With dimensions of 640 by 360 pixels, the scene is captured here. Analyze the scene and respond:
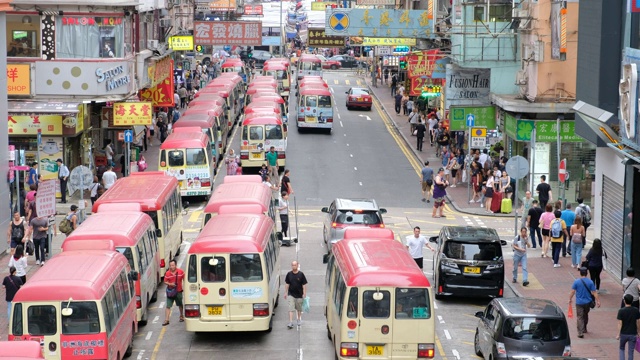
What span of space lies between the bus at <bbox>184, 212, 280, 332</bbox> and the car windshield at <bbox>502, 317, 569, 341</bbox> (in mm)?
5254

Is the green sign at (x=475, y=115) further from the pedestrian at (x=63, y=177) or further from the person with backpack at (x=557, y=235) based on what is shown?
the pedestrian at (x=63, y=177)

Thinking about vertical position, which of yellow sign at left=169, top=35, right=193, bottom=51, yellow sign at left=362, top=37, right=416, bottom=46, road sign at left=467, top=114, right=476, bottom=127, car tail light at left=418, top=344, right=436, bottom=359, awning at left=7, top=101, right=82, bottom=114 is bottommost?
car tail light at left=418, top=344, right=436, bottom=359

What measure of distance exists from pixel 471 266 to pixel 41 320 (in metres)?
10.9

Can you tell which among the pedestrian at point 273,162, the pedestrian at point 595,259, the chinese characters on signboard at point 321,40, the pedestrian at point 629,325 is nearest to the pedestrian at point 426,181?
the pedestrian at point 273,162

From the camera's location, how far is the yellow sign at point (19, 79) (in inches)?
1654

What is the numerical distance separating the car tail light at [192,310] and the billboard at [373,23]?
32836mm

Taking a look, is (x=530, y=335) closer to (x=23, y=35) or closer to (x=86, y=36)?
(x=86, y=36)

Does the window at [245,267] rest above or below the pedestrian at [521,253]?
above

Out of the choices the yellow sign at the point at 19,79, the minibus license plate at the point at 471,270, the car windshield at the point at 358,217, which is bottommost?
the minibus license plate at the point at 471,270

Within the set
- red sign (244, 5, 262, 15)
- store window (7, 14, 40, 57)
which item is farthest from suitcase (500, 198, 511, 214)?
red sign (244, 5, 262, 15)

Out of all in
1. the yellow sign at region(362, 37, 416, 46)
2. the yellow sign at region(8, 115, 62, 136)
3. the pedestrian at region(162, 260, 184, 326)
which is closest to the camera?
the pedestrian at region(162, 260, 184, 326)

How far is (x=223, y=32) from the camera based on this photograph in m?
67.2

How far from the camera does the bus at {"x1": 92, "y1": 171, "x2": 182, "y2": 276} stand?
29.5m

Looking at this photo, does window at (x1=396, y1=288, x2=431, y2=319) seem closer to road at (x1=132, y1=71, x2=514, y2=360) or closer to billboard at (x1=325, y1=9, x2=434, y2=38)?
road at (x1=132, y1=71, x2=514, y2=360)
